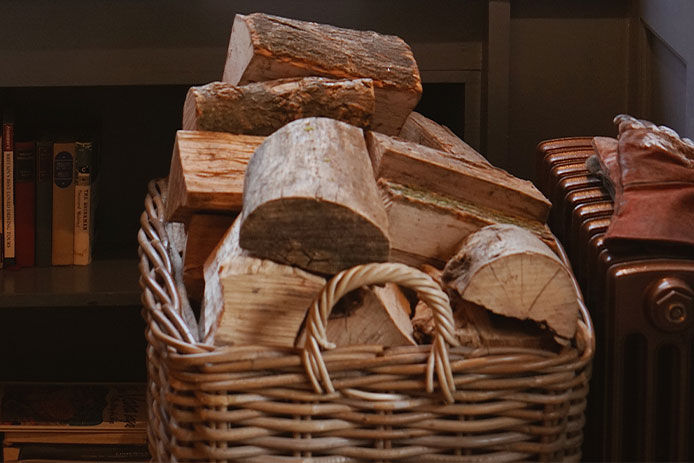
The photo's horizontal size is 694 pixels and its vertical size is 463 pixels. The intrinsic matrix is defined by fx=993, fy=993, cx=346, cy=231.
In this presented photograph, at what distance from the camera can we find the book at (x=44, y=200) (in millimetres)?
1990

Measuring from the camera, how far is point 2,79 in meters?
1.94

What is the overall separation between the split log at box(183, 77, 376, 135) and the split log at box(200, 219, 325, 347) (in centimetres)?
43

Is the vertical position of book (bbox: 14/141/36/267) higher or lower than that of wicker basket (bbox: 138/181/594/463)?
lower

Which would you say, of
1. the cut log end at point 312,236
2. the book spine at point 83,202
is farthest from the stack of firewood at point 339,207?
the book spine at point 83,202

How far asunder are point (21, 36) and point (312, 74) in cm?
70

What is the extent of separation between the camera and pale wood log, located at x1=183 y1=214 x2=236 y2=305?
1391 millimetres

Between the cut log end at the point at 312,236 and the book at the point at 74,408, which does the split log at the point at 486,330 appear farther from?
the book at the point at 74,408

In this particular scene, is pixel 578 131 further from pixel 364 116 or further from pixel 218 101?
pixel 218 101

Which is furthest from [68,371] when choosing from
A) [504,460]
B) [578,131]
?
[504,460]

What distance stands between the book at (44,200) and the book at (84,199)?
0.17 feet

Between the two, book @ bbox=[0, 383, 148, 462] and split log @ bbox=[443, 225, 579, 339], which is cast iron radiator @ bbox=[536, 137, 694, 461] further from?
book @ bbox=[0, 383, 148, 462]

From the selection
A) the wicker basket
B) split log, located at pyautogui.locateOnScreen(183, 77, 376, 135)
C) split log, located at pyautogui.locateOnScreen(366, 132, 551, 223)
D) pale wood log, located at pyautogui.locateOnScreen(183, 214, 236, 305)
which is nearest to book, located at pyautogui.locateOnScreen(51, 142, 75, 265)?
split log, located at pyautogui.locateOnScreen(183, 77, 376, 135)

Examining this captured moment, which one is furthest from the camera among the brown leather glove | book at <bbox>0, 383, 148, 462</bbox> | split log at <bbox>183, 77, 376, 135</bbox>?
book at <bbox>0, 383, 148, 462</bbox>

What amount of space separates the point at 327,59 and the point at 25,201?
777mm
